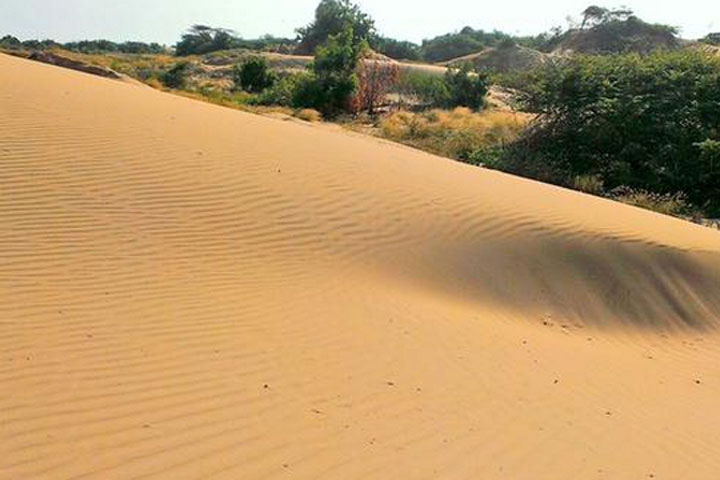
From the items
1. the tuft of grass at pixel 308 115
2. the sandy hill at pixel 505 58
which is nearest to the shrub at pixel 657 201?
the tuft of grass at pixel 308 115

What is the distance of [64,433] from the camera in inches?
147

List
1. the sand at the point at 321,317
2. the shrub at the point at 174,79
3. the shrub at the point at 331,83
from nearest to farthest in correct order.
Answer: the sand at the point at 321,317, the shrub at the point at 331,83, the shrub at the point at 174,79

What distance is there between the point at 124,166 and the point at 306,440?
5.35m

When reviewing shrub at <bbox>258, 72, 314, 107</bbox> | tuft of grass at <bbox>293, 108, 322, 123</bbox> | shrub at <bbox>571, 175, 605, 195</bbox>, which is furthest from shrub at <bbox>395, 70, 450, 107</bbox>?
shrub at <bbox>571, 175, 605, 195</bbox>

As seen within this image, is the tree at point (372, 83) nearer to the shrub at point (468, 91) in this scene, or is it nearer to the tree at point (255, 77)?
the shrub at point (468, 91)

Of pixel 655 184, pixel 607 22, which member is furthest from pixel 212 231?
pixel 607 22

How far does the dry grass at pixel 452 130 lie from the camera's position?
2197 centimetres

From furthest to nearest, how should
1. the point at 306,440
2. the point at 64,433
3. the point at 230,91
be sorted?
the point at 230,91 < the point at 306,440 < the point at 64,433

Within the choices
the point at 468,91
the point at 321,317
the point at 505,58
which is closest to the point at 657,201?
the point at 321,317

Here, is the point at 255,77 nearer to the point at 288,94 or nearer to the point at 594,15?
the point at 288,94

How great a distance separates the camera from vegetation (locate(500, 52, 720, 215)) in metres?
18.3

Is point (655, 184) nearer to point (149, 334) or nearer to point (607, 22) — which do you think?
point (149, 334)

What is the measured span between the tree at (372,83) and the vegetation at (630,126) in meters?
9.98

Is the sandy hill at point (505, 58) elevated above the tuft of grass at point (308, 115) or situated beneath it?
elevated above
